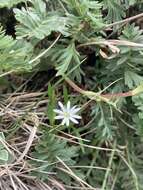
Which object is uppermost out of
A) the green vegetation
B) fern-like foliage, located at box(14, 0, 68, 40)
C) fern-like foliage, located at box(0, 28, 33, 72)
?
fern-like foliage, located at box(14, 0, 68, 40)

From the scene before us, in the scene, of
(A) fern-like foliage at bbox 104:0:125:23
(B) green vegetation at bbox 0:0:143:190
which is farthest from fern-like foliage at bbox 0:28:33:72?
(A) fern-like foliage at bbox 104:0:125:23

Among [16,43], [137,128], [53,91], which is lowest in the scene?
[137,128]

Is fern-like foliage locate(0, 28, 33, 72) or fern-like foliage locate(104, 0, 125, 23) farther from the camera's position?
fern-like foliage locate(104, 0, 125, 23)

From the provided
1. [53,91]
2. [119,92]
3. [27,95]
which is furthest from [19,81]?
[119,92]

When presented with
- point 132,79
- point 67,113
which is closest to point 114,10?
point 132,79

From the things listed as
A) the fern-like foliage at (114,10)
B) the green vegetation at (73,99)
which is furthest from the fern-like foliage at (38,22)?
the fern-like foliage at (114,10)

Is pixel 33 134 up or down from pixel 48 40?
down

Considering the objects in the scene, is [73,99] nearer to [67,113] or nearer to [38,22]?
[67,113]

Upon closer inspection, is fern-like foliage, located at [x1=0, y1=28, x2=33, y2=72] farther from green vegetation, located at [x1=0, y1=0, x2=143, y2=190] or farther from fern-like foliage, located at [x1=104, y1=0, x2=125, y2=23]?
fern-like foliage, located at [x1=104, y1=0, x2=125, y2=23]

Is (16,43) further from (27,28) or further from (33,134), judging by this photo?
(33,134)
